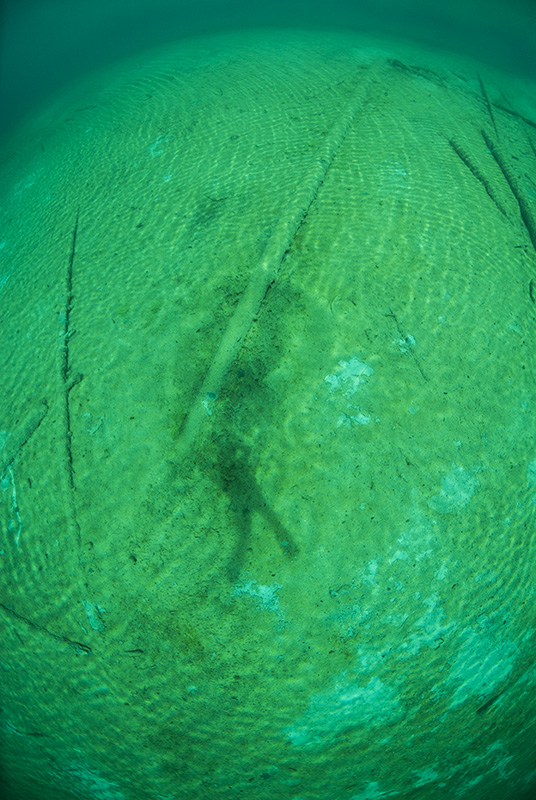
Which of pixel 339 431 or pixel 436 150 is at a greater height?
pixel 436 150

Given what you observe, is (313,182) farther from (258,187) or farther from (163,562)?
(163,562)

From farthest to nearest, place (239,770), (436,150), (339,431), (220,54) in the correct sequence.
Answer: (220,54), (436,150), (339,431), (239,770)

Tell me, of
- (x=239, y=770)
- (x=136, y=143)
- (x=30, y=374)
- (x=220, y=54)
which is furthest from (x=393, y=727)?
(x=220, y=54)

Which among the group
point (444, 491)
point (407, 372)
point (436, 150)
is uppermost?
point (436, 150)

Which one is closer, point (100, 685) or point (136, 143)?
point (100, 685)

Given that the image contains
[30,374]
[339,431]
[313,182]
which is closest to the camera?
[339,431]

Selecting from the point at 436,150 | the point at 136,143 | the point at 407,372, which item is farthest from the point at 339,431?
the point at 136,143
